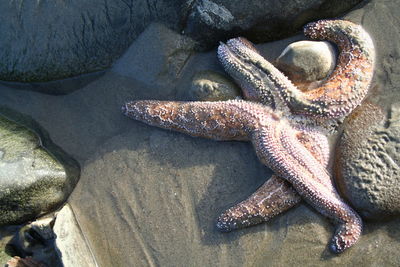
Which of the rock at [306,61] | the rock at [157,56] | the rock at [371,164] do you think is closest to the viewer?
the rock at [371,164]

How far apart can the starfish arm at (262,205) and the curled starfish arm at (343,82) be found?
79 cm

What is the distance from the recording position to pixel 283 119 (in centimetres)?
378

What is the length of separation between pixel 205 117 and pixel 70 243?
1849 millimetres

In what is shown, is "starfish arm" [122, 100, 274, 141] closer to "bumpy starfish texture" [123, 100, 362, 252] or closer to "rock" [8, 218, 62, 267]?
"bumpy starfish texture" [123, 100, 362, 252]

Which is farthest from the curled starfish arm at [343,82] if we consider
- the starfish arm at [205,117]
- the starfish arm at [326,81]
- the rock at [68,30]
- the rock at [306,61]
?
the rock at [68,30]

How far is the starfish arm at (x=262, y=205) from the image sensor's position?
3.63 meters

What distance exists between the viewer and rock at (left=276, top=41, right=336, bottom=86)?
3.87 m

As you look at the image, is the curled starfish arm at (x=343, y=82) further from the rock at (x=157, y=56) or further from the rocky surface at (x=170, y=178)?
the rock at (x=157, y=56)

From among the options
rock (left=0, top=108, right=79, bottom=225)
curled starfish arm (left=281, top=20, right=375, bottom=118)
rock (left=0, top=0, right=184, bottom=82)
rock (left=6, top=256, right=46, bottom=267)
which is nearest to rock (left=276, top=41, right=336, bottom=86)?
curled starfish arm (left=281, top=20, right=375, bottom=118)

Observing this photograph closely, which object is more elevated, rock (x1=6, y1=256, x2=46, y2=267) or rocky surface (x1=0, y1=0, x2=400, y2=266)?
rocky surface (x1=0, y1=0, x2=400, y2=266)

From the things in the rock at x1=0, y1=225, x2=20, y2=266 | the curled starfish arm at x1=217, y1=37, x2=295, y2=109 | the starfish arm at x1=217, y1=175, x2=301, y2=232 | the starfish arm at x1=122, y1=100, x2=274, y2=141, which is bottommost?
the rock at x1=0, y1=225, x2=20, y2=266

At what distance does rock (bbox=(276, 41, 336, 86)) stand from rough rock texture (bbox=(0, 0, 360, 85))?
416 millimetres

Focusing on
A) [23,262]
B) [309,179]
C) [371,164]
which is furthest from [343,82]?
[23,262]

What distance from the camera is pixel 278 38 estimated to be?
169 inches
